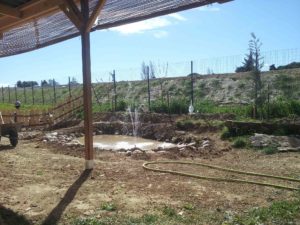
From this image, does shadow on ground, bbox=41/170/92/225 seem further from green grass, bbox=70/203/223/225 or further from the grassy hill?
the grassy hill

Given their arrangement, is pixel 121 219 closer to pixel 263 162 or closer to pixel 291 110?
pixel 263 162

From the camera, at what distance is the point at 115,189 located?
20.1 feet

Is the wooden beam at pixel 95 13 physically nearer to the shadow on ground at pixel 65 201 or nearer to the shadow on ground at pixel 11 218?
the shadow on ground at pixel 65 201

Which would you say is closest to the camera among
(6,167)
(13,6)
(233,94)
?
(13,6)

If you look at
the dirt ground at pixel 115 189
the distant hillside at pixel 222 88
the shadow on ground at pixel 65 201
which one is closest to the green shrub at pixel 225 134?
the dirt ground at pixel 115 189

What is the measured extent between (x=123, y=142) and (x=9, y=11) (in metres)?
7.66

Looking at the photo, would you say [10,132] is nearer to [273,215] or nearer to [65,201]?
[65,201]

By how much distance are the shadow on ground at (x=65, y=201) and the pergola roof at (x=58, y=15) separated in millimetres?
2853

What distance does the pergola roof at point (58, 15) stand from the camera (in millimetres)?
6809

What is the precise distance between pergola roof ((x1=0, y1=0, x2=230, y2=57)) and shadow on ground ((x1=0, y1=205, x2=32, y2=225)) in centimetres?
369

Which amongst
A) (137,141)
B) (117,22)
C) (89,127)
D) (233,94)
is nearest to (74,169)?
→ (89,127)

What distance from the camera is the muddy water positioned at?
42.4ft

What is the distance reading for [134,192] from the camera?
5938 millimetres

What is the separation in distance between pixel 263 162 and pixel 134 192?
12.1ft
